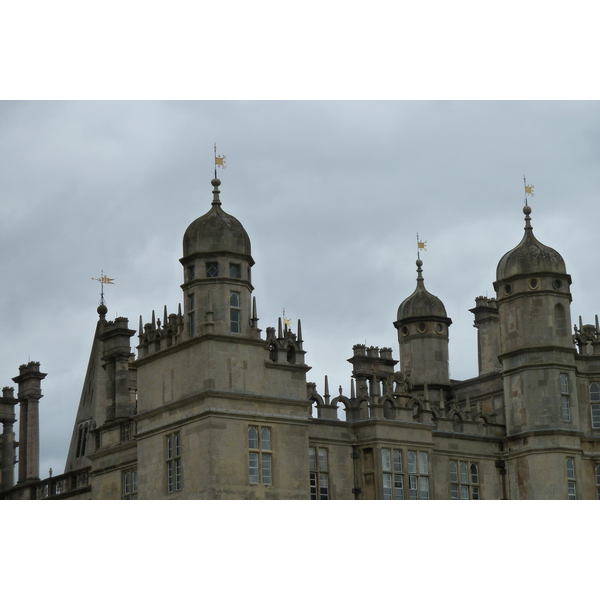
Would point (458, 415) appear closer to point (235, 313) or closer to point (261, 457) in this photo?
point (261, 457)

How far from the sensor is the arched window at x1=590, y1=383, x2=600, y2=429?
61.5 meters

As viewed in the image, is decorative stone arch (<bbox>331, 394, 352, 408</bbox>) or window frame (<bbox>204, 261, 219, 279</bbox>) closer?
window frame (<bbox>204, 261, 219, 279</bbox>)

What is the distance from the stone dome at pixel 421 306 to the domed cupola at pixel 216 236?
1543cm

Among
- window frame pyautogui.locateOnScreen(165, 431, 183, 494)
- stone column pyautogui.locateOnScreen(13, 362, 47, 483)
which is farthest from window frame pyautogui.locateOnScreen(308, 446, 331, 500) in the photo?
stone column pyautogui.locateOnScreen(13, 362, 47, 483)

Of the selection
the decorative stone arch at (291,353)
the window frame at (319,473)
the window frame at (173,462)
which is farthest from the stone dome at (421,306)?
the window frame at (173,462)

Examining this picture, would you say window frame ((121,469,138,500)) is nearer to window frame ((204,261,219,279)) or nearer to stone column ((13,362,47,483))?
window frame ((204,261,219,279))

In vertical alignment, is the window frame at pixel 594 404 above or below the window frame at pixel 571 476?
above

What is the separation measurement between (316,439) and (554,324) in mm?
11839

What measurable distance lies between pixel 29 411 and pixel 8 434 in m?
3.09

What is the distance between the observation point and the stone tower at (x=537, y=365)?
59500mm

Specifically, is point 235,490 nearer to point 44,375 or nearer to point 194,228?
point 194,228

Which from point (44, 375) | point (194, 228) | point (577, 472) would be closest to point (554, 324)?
point (577, 472)

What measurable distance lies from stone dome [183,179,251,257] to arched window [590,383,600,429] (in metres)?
17.2

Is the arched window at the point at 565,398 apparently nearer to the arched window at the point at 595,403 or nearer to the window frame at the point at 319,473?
the arched window at the point at 595,403
